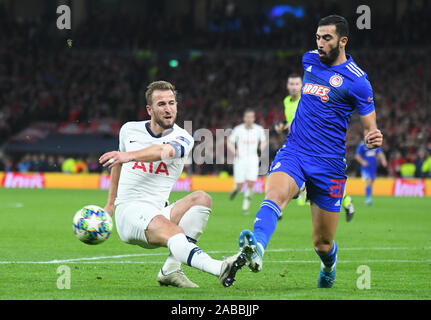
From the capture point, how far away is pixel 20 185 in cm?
3003

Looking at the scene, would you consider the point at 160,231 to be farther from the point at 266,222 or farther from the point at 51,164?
the point at 51,164

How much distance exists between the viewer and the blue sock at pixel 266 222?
6605 millimetres

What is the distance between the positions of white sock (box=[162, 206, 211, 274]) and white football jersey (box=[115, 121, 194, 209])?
30 cm

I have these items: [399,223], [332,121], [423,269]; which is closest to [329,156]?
[332,121]

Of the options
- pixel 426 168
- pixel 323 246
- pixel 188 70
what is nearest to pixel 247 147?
pixel 426 168

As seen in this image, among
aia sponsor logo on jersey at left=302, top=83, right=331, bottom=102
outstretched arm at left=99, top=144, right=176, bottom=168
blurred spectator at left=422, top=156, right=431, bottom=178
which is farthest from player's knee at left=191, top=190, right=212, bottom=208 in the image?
blurred spectator at left=422, top=156, right=431, bottom=178

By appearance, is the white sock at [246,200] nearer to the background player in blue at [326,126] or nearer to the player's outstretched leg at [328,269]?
the player's outstretched leg at [328,269]

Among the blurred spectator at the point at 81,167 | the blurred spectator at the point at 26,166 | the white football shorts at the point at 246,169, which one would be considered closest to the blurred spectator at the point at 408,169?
the white football shorts at the point at 246,169

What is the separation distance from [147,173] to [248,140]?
1251 centimetres

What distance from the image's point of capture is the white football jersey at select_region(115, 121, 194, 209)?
7.64m

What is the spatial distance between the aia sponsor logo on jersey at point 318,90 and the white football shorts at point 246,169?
1202 centimetres

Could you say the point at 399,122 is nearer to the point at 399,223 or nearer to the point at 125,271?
the point at 399,223

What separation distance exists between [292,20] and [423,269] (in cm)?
2984

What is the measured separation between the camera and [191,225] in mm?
7609
